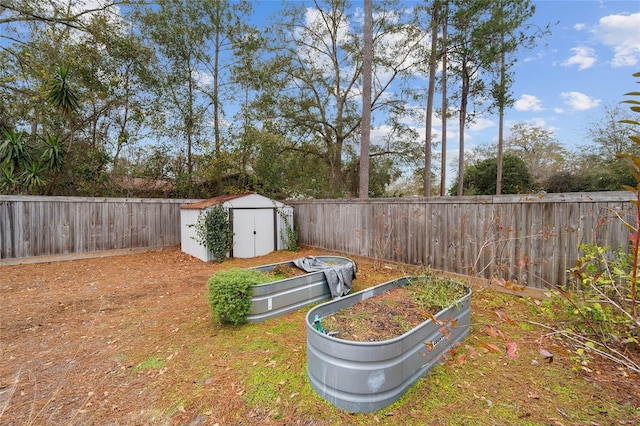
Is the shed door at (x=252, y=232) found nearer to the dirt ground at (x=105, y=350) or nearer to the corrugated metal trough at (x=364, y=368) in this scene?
the dirt ground at (x=105, y=350)

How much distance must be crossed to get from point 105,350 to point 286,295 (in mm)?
2039

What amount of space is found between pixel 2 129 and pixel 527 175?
2100 cm

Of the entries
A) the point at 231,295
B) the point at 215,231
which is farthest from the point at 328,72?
the point at 231,295

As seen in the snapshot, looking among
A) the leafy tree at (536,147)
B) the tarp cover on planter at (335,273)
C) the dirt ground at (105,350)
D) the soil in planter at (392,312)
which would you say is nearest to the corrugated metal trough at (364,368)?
the soil in planter at (392,312)

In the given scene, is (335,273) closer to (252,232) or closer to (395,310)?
(395,310)

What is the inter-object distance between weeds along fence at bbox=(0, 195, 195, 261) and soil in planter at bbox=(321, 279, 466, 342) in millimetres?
7690

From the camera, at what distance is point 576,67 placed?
293 inches

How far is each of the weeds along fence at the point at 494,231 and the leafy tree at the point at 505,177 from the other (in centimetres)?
963

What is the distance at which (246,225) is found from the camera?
25.3ft

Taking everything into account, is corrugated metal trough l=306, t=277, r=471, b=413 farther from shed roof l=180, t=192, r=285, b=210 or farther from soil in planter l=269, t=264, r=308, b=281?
shed roof l=180, t=192, r=285, b=210

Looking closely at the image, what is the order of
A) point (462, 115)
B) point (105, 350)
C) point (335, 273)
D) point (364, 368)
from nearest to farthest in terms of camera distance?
point (364, 368)
point (105, 350)
point (335, 273)
point (462, 115)

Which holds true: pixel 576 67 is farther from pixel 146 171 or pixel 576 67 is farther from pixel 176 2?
pixel 146 171

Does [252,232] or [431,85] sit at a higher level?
[431,85]

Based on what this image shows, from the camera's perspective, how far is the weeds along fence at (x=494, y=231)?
350 cm
